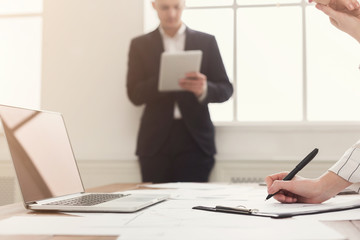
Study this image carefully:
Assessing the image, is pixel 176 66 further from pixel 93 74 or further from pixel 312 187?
pixel 312 187

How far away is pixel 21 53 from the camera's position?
386 cm

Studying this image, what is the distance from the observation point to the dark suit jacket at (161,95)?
10.4 feet

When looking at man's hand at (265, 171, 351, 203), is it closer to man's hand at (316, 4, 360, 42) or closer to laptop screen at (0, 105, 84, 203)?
man's hand at (316, 4, 360, 42)

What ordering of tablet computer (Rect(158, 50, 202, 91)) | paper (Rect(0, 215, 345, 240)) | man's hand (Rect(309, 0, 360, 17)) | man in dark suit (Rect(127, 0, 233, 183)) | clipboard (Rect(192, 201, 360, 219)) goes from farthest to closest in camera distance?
man in dark suit (Rect(127, 0, 233, 183)) < tablet computer (Rect(158, 50, 202, 91)) < man's hand (Rect(309, 0, 360, 17)) < clipboard (Rect(192, 201, 360, 219)) < paper (Rect(0, 215, 345, 240))

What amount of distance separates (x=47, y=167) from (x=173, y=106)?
2086 millimetres

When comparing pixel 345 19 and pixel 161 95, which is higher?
pixel 345 19

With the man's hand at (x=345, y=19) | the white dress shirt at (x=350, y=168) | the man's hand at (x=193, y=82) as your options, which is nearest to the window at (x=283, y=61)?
the man's hand at (x=193, y=82)

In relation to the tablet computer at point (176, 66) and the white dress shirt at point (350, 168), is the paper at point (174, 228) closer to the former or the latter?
the white dress shirt at point (350, 168)

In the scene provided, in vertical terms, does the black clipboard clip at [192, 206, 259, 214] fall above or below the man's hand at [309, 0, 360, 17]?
below

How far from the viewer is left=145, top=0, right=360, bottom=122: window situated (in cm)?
354

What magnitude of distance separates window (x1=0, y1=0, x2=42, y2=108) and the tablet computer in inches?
55.4

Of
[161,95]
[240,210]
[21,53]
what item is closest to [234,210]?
[240,210]

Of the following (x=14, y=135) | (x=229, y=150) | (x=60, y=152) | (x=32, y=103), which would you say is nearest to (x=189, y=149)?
(x=229, y=150)

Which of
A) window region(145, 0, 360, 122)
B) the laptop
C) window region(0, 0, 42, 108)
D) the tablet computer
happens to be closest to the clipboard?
the laptop
